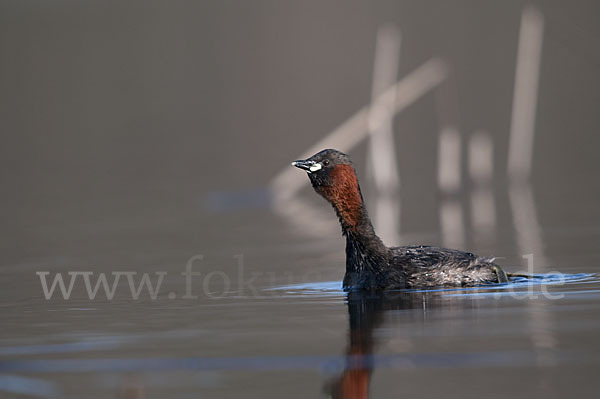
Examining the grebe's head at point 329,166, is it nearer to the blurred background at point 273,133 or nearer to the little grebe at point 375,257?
the little grebe at point 375,257

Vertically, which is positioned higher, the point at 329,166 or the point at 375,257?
the point at 329,166

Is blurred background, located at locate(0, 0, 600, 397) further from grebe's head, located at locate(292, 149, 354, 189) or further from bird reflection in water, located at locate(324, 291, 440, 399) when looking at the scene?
grebe's head, located at locate(292, 149, 354, 189)

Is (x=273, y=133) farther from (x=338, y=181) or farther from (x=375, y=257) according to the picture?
(x=375, y=257)

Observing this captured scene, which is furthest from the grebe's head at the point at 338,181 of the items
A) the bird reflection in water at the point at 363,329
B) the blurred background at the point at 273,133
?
the blurred background at the point at 273,133

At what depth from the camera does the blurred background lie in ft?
51.3

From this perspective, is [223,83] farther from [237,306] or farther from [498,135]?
[237,306]

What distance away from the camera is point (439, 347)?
328 inches

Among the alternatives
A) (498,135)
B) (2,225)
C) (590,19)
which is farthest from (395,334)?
(590,19)

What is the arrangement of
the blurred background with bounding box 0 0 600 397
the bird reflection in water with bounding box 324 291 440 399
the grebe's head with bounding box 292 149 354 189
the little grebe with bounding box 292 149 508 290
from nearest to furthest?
the bird reflection in water with bounding box 324 291 440 399, the little grebe with bounding box 292 149 508 290, the grebe's head with bounding box 292 149 354 189, the blurred background with bounding box 0 0 600 397

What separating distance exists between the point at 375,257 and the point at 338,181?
0.84 meters

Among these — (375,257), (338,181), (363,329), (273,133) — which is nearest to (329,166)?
(338,181)

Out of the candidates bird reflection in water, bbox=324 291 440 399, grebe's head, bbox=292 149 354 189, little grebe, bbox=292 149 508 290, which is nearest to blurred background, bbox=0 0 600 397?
bird reflection in water, bbox=324 291 440 399

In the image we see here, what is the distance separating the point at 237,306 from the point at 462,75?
37772 mm

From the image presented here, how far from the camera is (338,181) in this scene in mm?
11859
